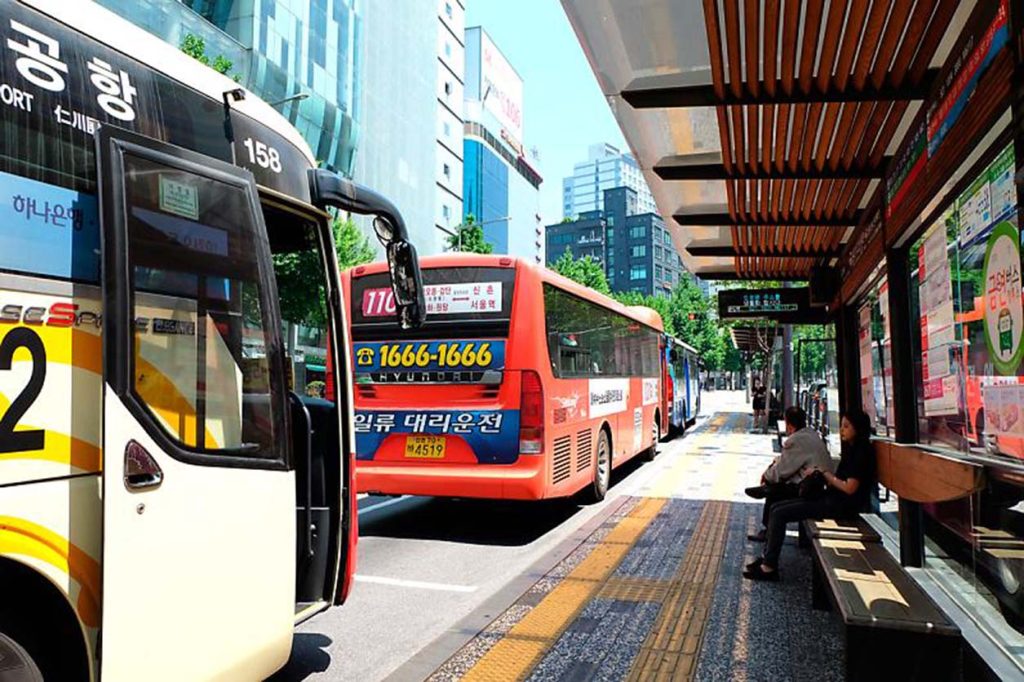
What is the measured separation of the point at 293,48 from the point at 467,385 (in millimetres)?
32181

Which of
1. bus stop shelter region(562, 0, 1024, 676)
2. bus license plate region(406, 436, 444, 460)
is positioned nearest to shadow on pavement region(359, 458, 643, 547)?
bus license plate region(406, 436, 444, 460)

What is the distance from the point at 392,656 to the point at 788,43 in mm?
4073

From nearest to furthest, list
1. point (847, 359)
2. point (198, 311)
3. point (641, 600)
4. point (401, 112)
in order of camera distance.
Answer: point (198, 311)
point (641, 600)
point (847, 359)
point (401, 112)

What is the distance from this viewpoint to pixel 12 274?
2264 millimetres

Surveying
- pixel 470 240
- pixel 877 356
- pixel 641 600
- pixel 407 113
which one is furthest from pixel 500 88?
pixel 641 600

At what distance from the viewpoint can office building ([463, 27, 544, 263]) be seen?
7162 centimetres

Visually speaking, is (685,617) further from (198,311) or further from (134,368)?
(134,368)

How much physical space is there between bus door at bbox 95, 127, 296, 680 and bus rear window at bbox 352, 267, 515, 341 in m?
4.16

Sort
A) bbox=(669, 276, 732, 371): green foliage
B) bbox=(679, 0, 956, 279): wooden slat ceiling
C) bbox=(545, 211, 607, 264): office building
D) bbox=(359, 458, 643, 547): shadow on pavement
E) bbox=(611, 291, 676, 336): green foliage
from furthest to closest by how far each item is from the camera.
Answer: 1. bbox=(545, 211, 607, 264): office building
2. bbox=(611, 291, 676, 336): green foliage
3. bbox=(669, 276, 732, 371): green foliage
4. bbox=(359, 458, 643, 547): shadow on pavement
5. bbox=(679, 0, 956, 279): wooden slat ceiling

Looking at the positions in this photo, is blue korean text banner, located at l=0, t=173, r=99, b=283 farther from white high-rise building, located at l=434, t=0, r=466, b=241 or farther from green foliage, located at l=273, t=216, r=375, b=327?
white high-rise building, located at l=434, t=0, r=466, b=241

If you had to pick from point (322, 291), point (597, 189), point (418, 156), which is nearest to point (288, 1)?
point (418, 156)

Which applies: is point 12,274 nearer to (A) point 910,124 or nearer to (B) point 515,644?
(B) point 515,644

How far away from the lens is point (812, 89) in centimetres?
423

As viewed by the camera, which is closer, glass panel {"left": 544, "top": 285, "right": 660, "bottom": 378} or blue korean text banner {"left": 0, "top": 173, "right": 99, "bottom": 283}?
blue korean text banner {"left": 0, "top": 173, "right": 99, "bottom": 283}
